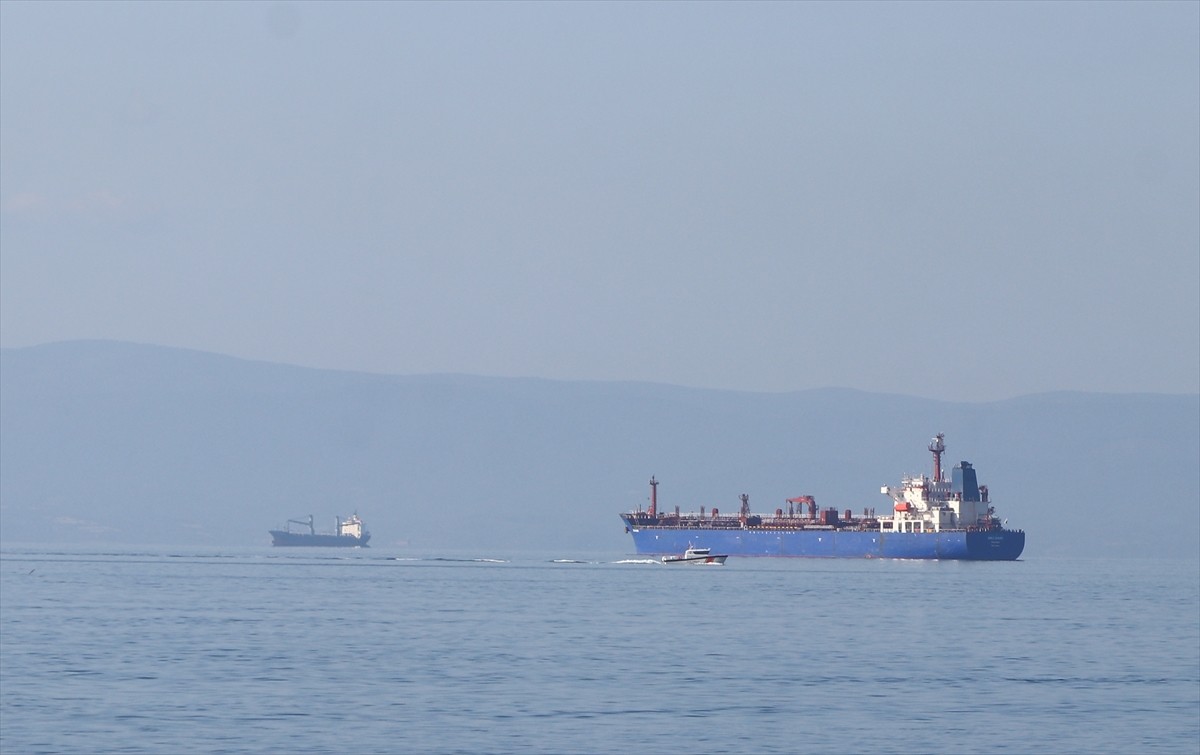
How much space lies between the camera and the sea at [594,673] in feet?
144

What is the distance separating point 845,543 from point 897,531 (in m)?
5.92

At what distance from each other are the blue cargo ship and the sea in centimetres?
6439

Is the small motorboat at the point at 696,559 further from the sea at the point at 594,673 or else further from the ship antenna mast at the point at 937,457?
the sea at the point at 594,673

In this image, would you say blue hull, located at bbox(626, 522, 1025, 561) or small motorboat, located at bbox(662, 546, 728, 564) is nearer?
small motorboat, located at bbox(662, 546, 728, 564)

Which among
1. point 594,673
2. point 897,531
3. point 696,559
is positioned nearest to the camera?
point 594,673

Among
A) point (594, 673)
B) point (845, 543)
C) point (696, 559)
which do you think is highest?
point (845, 543)

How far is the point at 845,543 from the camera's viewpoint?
589ft

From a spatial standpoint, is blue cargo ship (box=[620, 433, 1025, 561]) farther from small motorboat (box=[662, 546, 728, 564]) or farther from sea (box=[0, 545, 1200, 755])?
sea (box=[0, 545, 1200, 755])

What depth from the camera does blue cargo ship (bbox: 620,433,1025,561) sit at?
174500 millimetres

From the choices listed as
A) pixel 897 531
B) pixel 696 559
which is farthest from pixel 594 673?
pixel 897 531

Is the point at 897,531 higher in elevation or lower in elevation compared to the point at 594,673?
higher

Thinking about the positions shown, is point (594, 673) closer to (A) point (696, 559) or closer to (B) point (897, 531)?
(A) point (696, 559)

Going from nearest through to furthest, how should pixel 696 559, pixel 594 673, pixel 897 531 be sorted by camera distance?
pixel 594 673, pixel 696 559, pixel 897 531

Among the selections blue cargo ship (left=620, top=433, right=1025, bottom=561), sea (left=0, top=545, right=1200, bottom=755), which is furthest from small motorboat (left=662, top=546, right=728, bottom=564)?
sea (left=0, top=545, right=1200, bottom=755)
